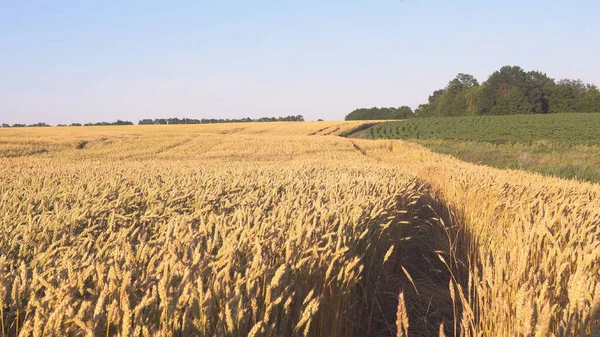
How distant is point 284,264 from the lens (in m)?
1.65

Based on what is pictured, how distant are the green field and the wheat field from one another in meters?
8.93

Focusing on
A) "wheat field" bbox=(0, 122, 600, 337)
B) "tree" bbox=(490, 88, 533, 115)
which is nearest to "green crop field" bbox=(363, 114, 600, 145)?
"tree" bbox=(490, 88, 533, 115)

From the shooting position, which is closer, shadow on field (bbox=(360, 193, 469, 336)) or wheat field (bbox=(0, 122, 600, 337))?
wheat field (bbox=(0, 122, 600, 337))

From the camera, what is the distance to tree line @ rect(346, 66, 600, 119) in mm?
72938

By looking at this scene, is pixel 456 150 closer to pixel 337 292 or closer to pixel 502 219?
pixel 502 219

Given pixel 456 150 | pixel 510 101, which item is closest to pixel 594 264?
pixel 456 150

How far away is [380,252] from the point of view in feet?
12.9

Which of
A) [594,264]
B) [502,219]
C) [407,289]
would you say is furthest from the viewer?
[502,219]

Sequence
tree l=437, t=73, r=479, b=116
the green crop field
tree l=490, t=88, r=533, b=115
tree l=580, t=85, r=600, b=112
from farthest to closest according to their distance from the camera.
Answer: tree l=437, t=73, r=479, b=116
tree l=490, t=88, r=533, b=115
tree l=580, t=85, r=600, b=112
the green crop field

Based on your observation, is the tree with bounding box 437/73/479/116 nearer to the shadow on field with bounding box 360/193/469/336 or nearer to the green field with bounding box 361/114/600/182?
the green field with bounding box 361/114/600/182

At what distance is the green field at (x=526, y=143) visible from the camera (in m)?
16.3

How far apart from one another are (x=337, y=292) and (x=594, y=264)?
1458mm

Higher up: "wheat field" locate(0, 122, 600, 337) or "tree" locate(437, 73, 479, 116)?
"tree" locate(437, 73, 479, 116)

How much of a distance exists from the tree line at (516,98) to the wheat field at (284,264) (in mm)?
75121
